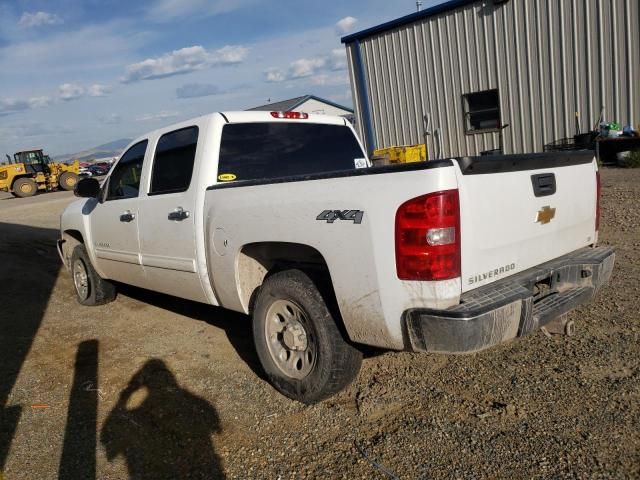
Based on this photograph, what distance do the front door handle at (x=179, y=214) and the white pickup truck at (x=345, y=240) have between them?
0.01 metres

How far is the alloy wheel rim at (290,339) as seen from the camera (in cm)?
339

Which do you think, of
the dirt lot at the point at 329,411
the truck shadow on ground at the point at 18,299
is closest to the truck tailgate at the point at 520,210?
Answer: the dirt lot at the point at 329,411

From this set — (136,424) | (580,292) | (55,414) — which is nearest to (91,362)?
(55,414)

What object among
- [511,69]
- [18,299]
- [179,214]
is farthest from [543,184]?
[511,69]

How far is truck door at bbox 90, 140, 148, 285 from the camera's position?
16.0 feet

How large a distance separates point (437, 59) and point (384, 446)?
40.6 feet

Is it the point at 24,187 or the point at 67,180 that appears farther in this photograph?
the point at 67,180

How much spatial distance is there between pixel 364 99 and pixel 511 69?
171 inches

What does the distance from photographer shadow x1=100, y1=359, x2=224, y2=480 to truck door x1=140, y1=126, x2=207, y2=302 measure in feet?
2.61

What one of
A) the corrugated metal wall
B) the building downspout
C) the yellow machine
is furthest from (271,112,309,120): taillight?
the building downspout

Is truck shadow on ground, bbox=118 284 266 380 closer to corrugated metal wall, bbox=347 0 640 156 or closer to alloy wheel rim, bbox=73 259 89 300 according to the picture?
alloy wheel rim, bbox=73 259 89 300

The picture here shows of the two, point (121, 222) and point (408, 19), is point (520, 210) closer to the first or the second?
point (121, 222)

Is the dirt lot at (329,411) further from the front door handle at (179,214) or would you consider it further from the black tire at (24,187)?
the black tire at (24,187)

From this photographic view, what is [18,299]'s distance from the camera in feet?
21.9
